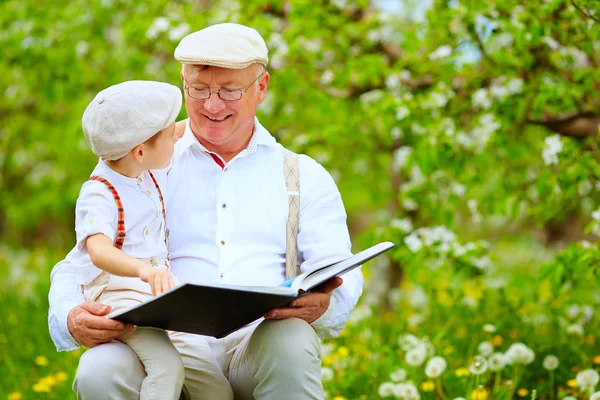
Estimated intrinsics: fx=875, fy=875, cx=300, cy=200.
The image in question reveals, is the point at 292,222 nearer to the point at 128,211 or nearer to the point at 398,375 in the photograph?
the point at 128,211

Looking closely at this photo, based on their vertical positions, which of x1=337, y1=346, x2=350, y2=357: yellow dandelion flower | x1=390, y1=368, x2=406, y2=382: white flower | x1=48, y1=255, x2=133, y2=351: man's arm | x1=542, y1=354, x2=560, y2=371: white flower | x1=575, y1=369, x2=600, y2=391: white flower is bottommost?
x1=337, y1=346, x2=350, y2=357: yellow dandelion flower

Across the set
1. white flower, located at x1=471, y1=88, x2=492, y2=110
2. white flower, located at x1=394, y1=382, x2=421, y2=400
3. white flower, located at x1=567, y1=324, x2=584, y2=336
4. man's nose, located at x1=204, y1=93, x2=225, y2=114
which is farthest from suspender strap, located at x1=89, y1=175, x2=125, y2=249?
white flower, located at x1=567, y1=324, x2=584, y2=336

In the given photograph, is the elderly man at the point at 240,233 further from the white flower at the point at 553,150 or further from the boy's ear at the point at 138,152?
the white flower at the point at 553,150

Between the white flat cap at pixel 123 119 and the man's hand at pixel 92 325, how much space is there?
435 millimetres

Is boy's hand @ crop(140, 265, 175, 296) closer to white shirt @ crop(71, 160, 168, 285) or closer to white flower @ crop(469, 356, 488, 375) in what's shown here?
white shirt @ crop(71, 160, 168, 285)

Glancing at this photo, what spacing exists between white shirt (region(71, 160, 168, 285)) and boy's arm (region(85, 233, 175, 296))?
0.04m

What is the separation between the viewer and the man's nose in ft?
9.21

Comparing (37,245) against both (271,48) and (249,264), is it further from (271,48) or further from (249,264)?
(249,264)

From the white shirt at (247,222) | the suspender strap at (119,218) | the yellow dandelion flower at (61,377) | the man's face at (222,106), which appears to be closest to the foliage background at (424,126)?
the yellow dandelion flower at (61,377)

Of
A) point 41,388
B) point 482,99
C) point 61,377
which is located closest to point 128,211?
point 41,388

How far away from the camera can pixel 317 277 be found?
248 centimetres

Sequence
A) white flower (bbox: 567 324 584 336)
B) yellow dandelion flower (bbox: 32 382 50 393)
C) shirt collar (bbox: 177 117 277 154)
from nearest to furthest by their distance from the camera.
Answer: shirt collar (bbox: 177 117 277 154) → yellow dandelion flower (bbox: 32 382 50 393) → white flower (bbox: 567 324 584 336)

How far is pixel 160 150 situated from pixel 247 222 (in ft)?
1.50

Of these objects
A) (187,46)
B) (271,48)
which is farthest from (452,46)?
(187,46)
